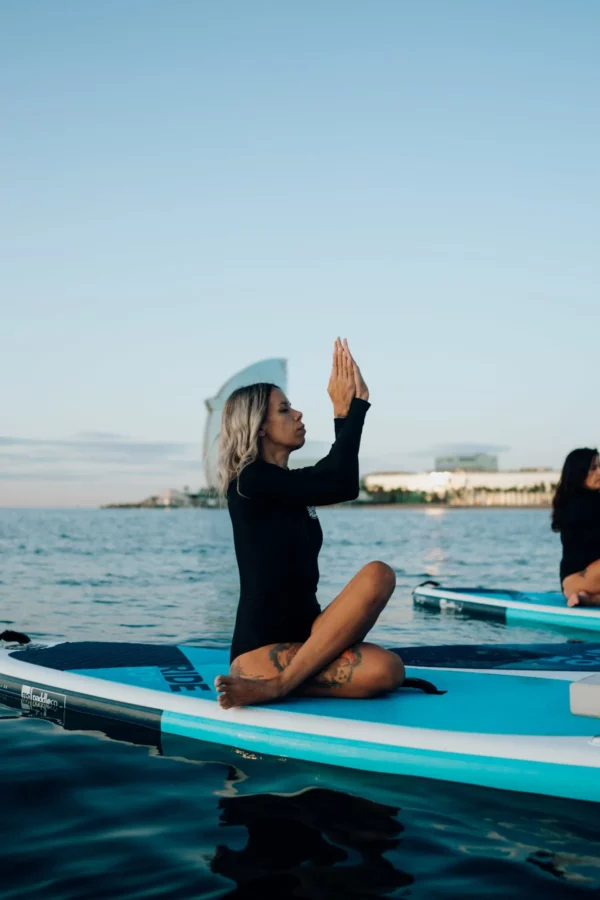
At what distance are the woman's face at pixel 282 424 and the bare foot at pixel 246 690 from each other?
1.00 meters

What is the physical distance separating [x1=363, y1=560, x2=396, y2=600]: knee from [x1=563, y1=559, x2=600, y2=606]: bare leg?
496 centimetres

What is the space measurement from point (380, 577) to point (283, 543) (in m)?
0.43

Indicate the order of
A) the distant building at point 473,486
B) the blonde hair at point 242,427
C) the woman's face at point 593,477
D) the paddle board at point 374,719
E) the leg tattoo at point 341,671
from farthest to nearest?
the distant building at point 473,486, the woman's face at point 593,477, the leg tattoo at point 341,671, the blonde hair at point 242,427, the paddle board at point 374,719

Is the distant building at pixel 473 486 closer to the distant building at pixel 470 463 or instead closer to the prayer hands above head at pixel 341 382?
the distant building at pixel 470 463

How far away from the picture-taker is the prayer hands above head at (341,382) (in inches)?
148

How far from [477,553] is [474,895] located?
21033 mm

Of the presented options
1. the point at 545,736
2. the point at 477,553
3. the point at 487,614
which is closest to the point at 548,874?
the point at 545,736

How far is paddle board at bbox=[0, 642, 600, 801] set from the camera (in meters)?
3.34

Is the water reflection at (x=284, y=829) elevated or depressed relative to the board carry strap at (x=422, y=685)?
depressed

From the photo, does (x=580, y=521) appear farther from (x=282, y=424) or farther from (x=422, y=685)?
(x=282, y=424)

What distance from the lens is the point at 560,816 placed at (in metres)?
3.17

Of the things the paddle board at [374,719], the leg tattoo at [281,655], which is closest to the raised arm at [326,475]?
the leg tattoo at [281,655]

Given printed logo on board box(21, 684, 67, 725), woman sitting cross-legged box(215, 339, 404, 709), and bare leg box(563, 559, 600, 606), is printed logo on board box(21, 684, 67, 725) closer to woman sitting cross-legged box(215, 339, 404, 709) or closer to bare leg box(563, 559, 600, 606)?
woman sitting cross-legged box(215, 339, 404, 709)

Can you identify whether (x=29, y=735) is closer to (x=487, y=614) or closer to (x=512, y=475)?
(x=487, y=614)
